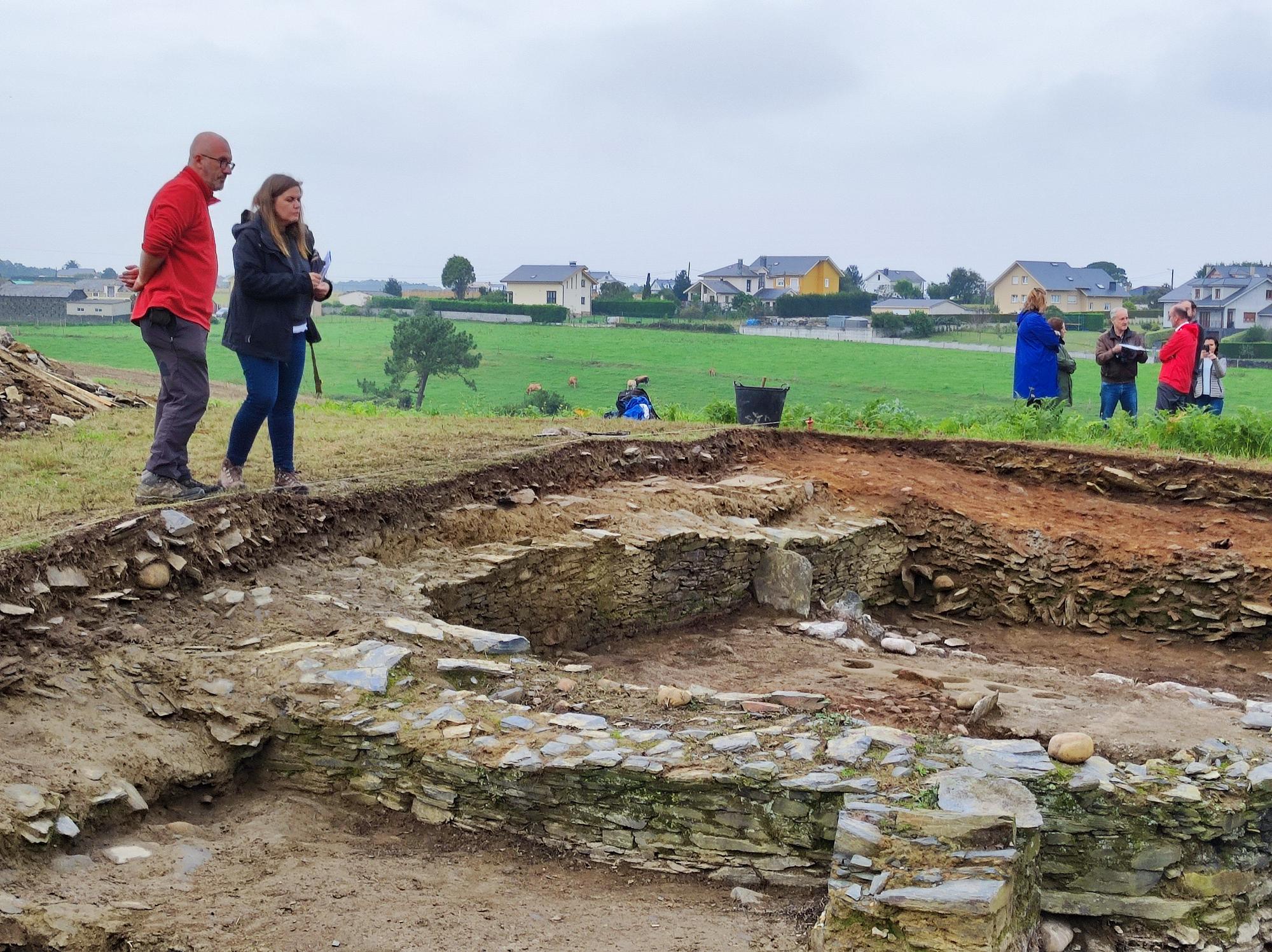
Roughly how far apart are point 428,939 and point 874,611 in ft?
21.6

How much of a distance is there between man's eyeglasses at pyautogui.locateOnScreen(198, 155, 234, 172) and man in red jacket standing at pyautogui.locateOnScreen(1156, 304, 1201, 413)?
34.6 ft

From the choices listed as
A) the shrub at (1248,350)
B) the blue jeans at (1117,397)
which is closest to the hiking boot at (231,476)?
the blue jeans at (1117,397)

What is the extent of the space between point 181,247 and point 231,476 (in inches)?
54.6

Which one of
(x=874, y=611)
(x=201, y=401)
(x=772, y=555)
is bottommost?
(x=874, y=611)

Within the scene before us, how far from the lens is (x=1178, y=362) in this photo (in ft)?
43.8

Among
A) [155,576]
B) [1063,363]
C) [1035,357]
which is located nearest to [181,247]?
[155,576]

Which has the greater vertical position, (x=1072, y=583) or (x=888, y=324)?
(x=888, y=324)

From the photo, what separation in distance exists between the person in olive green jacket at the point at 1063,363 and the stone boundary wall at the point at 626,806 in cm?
993

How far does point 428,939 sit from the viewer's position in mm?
3740

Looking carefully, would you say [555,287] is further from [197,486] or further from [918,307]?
[197,486]

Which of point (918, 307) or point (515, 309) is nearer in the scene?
point (515, 309)

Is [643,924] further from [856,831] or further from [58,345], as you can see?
[58,345]

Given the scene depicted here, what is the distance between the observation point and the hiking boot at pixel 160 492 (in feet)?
21.2

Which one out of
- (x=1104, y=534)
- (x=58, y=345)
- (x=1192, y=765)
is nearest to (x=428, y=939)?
(x=1192, y=765)
